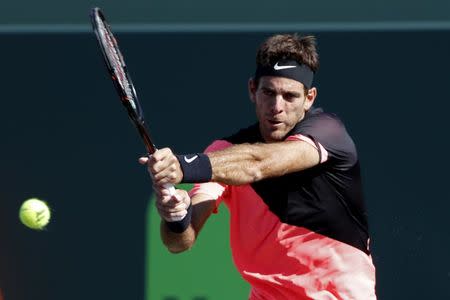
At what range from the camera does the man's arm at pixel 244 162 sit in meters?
3.09

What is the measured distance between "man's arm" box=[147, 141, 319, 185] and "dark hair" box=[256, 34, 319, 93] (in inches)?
21.8

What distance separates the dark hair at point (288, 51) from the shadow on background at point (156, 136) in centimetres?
160

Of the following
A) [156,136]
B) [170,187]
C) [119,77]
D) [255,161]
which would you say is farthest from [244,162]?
[156,136]

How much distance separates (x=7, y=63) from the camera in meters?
5.91

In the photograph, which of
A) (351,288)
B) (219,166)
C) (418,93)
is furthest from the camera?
(418,93)

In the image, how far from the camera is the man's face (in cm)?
395

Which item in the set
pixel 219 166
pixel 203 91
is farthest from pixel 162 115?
pixel 219 166

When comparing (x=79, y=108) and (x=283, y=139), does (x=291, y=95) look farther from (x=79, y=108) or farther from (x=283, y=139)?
(x=79, y=108)

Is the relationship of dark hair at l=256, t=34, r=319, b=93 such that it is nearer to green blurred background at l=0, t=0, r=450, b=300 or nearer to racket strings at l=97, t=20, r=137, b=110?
racket strings at l=97, t=20, r=137, b=110

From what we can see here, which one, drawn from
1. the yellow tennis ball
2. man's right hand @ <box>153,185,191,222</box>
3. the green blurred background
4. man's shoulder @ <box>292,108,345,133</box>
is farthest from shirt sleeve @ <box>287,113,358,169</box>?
the yellow tennis ball

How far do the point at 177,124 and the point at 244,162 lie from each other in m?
2.47

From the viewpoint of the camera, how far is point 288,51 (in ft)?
13.4

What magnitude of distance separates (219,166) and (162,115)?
8.33 feet

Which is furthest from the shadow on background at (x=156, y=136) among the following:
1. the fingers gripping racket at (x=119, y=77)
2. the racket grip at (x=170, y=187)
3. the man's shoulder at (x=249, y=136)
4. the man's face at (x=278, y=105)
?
the racket grip at (x=170, y=187)
